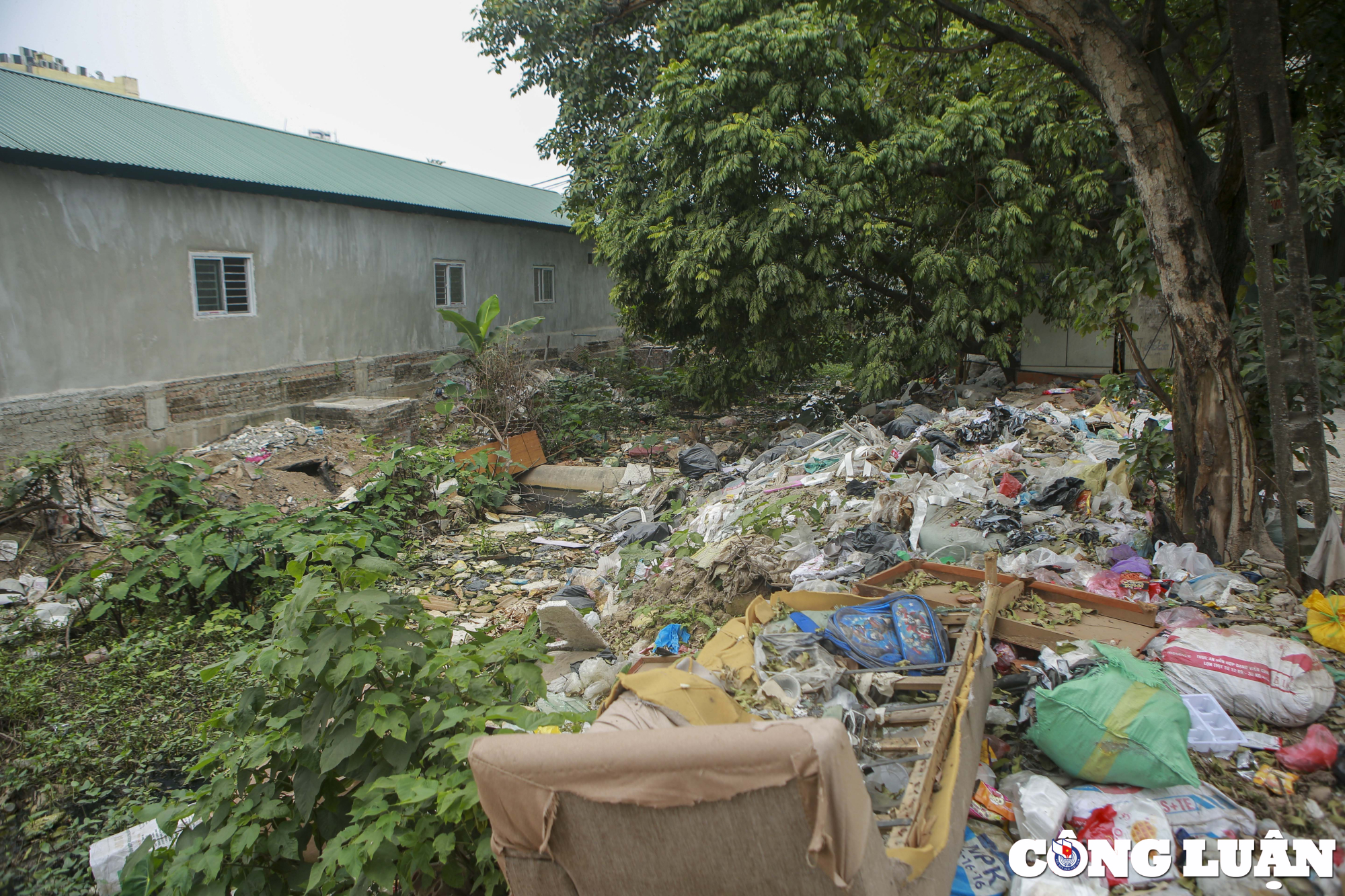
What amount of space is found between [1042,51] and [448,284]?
11154mm

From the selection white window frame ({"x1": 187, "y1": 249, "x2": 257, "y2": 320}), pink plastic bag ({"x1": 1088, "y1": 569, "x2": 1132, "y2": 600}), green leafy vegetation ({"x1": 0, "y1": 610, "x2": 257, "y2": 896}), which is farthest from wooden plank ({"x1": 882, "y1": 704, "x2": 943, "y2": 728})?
white window frame ({"x1": 187, "y1": 249, "x2": 257, "y2": 320})

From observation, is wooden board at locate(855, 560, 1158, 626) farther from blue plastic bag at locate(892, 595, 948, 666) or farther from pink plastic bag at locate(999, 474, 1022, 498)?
pink plastic bag at locate(999, 474, 1022, 498)

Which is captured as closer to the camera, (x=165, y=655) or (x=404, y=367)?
(x=165, y=655)

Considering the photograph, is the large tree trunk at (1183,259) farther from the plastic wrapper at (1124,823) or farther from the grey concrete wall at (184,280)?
the grey concrete wall at (184,280)

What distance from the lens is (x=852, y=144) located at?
32.8 feet

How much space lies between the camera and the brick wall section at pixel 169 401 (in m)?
7.66

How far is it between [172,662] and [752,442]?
7.35 m

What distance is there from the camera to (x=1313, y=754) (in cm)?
283

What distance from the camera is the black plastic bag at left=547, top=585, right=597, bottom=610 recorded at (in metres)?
5.65

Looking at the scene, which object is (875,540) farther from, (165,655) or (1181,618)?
(165,655)

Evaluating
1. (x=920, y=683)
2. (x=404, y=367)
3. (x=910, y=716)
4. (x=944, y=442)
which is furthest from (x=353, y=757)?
(x=404, y=367)

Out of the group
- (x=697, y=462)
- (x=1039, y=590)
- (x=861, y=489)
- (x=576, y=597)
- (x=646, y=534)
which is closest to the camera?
(x=1039, y=590)

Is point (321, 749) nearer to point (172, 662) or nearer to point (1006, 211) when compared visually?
point (172, 662)

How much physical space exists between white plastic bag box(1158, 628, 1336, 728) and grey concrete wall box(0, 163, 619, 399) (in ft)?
32.2
